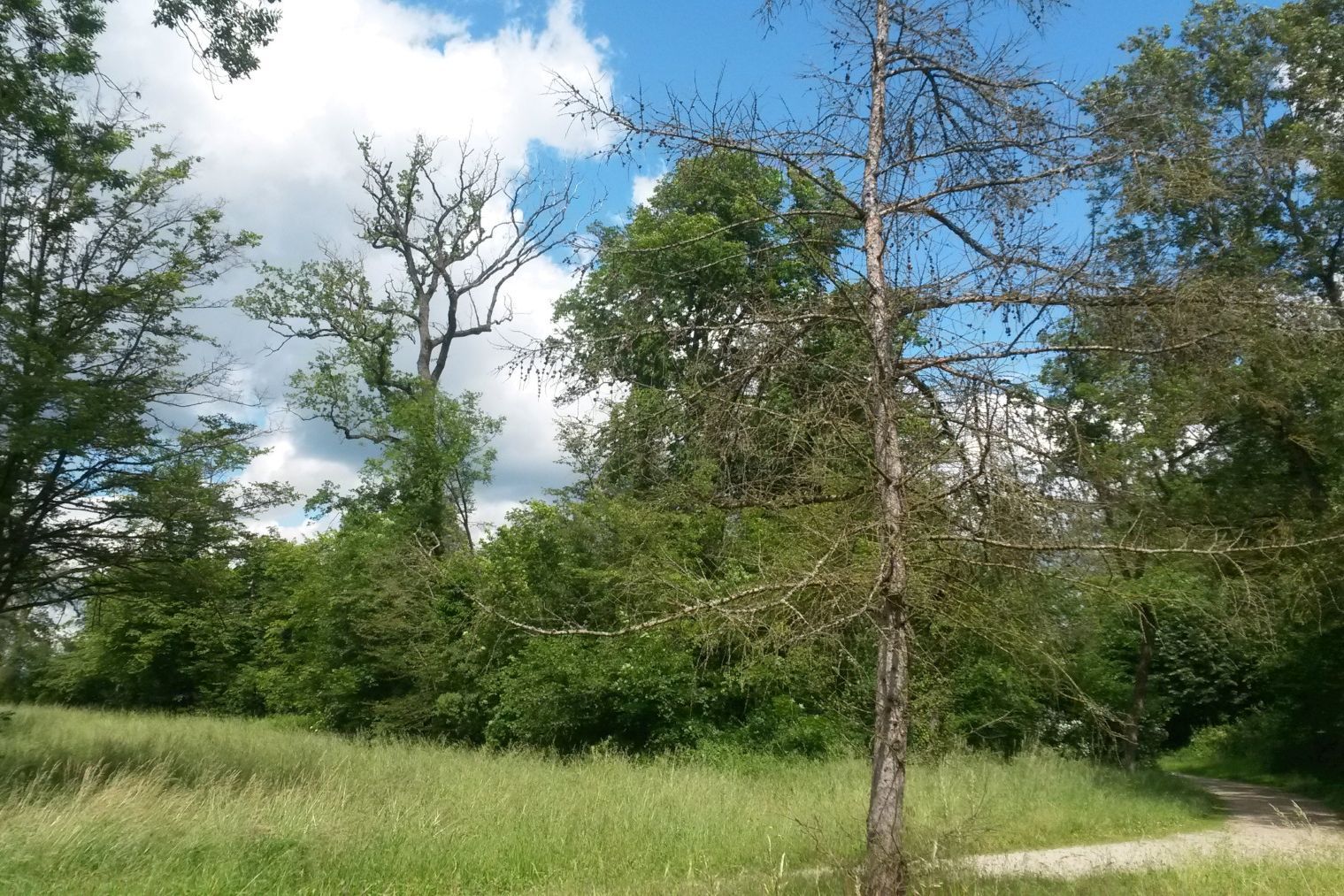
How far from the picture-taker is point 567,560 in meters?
18.3

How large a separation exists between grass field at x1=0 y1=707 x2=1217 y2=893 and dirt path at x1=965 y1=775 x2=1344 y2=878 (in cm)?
41

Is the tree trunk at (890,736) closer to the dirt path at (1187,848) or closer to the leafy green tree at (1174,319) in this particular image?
the leafy green tree at (1174,319)

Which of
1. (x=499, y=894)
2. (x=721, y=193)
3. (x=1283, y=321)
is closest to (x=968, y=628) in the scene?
(x=1283, y=321)

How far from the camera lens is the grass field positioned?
290 inches

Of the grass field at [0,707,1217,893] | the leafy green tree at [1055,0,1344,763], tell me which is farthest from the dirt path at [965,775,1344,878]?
the leafy green tree at [1055,0,1344,763]

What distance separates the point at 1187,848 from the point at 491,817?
24.3 feet

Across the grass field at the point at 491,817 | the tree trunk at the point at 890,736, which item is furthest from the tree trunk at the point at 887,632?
the grass field at the point at 491,817

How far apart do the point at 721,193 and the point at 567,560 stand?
12.6m

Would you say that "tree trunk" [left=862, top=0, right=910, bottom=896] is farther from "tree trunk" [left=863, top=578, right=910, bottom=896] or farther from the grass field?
the grass field

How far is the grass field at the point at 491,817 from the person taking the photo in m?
7.37

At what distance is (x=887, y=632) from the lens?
4.80 metres

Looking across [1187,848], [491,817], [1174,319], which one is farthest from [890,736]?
[1187,848]

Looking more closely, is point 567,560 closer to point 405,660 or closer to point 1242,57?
point 405,660

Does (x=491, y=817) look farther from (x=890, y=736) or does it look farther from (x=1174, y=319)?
(x=1174, y=319)
